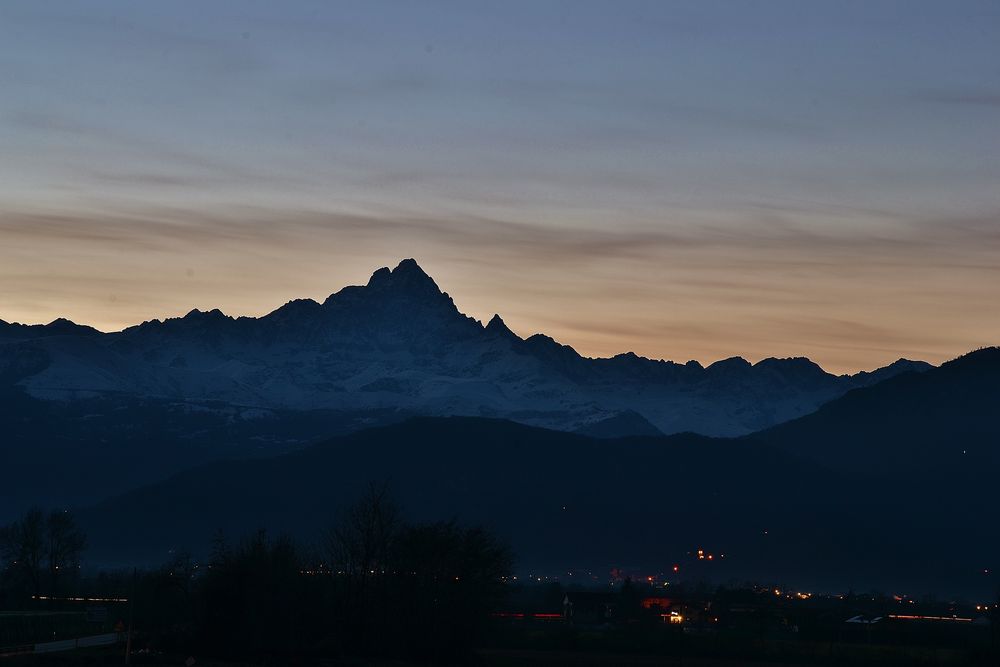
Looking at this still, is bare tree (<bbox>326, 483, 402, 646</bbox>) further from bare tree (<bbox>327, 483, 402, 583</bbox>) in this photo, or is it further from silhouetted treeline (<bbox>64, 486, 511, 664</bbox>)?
silhouetted treeline (<bbox>64, 486, 511, 664</bbox>)

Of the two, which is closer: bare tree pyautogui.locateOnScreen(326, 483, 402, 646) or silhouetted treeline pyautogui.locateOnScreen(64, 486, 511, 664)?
silhouetted treeline pyautogui.locateOnScreen(64, 486, 511, 664)

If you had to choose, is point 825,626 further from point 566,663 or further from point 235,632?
point 235,632

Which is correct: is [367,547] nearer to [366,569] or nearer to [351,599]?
[366,569]

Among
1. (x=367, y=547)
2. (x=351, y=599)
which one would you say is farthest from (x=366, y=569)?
(x=351, y=599)

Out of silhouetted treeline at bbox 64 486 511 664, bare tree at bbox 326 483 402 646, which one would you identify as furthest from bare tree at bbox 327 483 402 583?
silhouetted treeline at bbox 64 486 511 664

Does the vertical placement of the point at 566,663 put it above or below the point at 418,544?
below

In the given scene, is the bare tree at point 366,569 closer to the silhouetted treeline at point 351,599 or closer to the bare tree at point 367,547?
the bare tree at point 367,547

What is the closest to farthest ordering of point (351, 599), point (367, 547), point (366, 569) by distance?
point (351, 599) → point (366, 569) → point (367, 547)

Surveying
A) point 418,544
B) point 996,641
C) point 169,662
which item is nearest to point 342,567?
point 418,544

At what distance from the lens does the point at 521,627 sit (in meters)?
191

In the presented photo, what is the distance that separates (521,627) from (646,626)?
15343mm

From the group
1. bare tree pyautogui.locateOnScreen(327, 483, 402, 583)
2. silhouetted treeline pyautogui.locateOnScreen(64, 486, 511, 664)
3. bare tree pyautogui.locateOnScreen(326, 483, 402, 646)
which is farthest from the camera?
bare tree pyautogui.locateOnScreen(327, 483, 402, 583)

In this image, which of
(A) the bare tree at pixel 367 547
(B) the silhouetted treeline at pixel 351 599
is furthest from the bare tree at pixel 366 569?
(B) the silhouetted treeline at pixel 351 599

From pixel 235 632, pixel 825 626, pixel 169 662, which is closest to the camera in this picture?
pixel 169 662
